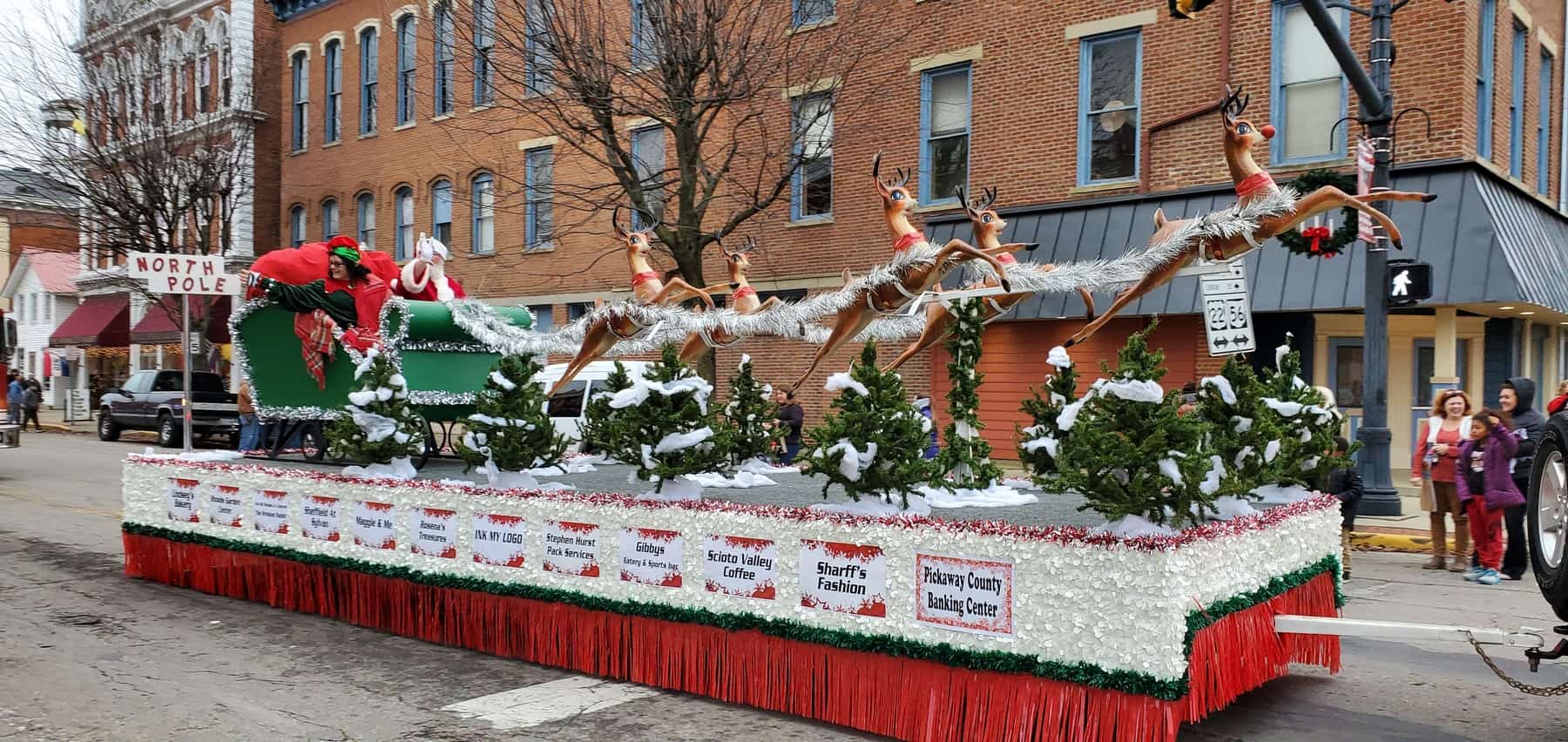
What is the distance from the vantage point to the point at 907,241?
640 centimetres

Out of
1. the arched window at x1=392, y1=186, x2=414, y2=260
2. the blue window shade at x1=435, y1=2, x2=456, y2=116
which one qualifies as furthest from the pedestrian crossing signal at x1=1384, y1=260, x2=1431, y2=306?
the arched window at x1=392, y1=186, x2=414, y2=260

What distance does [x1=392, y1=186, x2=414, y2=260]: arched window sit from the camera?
28.5 m

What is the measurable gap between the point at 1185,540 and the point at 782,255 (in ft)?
53.4

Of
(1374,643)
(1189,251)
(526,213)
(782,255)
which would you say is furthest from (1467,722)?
(526,213)

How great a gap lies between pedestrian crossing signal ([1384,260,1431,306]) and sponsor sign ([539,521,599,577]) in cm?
918

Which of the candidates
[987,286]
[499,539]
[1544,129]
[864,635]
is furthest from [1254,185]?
[1544,129]

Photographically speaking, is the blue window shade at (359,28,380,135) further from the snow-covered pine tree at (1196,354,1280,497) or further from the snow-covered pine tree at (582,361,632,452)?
the snow-covered pine tree at (1196,354,1280,497)

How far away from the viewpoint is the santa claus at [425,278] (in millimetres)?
9391

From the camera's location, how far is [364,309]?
9.12m

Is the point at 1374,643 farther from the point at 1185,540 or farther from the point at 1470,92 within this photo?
the point at 1470,92

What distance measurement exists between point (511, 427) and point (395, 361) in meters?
1.99

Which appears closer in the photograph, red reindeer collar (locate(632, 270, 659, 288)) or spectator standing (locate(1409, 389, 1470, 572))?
red reindeer collar (locate(632, 270, 659, 288))

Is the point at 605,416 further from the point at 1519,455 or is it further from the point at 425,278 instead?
the point at 1519,455

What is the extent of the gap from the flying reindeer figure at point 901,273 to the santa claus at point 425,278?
13.2 ft
